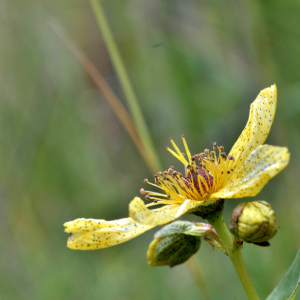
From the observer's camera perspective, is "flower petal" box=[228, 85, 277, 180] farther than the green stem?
Yes

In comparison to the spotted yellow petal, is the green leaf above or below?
below

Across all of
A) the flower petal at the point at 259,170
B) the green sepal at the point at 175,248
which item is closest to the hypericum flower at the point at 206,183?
the flower petal at the point at 259,170

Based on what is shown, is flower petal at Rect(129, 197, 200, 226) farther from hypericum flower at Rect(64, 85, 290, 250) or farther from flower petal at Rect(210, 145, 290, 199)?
flower petal at Rect(210, 145, 290, 199)

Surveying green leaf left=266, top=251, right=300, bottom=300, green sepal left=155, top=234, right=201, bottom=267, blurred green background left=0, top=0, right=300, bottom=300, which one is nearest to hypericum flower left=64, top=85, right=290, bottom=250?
green sepal left=155, top=234, right=201, bottom=267

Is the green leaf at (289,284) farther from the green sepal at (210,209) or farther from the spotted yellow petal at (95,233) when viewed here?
the spotted yellow petal at (95,233)

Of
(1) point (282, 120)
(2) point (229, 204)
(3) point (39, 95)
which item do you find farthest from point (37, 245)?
(1) point (282, 120)

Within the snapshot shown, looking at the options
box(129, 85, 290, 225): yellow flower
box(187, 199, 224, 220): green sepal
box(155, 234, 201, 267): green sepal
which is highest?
box(129, 85, 290, 225): yellow flower

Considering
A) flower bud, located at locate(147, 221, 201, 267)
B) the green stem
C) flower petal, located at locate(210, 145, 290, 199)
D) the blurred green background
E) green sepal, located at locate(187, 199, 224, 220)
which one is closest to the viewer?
flower petal, located at locate(210, 145, 290, 199)

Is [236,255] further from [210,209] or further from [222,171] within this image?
[222,171]
